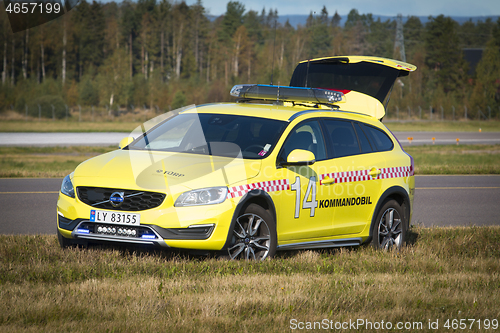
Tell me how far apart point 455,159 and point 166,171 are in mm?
20322

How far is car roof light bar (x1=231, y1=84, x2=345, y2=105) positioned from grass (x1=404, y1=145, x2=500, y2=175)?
1151 cm

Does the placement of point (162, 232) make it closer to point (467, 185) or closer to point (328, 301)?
point (328, 301)

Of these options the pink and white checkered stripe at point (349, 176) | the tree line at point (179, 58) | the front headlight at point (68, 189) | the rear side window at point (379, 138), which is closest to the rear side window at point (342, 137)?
the pink and white checkered stripe at point (349, 176)

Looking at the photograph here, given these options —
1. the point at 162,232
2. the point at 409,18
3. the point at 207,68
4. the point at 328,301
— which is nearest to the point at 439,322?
the point at 328,301

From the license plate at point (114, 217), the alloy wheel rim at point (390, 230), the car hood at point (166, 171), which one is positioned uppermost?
the car hood at point (166, 171)

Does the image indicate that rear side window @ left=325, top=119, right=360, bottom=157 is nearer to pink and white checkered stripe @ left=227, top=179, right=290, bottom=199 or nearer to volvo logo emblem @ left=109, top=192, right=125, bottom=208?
pink and white checkered stripe @ left=227, top=179, right=290, bottom=199

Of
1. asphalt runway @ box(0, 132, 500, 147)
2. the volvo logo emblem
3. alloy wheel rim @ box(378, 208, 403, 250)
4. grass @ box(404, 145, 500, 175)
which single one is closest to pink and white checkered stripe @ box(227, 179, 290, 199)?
the volvo logo emblem

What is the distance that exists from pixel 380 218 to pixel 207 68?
93.7m

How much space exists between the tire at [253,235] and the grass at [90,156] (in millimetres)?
11166

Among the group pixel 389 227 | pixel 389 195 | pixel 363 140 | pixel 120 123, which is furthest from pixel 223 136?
pixel 120 123

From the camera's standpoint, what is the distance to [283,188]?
6.32 meters

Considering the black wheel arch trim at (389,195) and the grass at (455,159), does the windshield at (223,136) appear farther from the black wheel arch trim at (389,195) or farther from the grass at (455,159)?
the grass at (455,159)

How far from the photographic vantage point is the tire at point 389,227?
24.5 ft

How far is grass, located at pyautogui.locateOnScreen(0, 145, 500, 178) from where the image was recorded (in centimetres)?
1862
